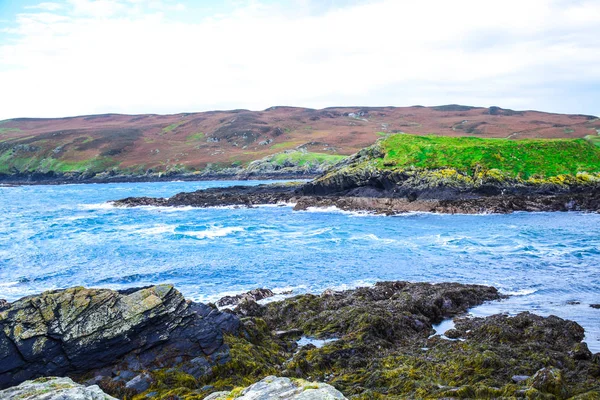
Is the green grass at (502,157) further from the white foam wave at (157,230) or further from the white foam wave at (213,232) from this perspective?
the white foam wave at (157,230)

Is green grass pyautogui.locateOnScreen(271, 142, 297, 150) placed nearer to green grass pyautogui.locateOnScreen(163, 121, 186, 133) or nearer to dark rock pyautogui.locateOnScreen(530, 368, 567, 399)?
green grass pyautogui.locateOnScreen(163, 121, 186, 133)

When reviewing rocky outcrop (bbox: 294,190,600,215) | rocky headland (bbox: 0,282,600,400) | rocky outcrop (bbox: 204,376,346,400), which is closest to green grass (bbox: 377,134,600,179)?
rocky outcrop (bbox: 294,190,600,215)

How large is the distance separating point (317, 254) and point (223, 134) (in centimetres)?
10208

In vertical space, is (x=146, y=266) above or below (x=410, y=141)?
below

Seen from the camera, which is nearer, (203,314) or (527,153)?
(203,314)

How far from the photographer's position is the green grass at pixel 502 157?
4569cm

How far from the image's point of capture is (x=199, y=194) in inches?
2309

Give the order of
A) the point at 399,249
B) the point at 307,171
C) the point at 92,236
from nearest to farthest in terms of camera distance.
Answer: the point at 399,249
the point at 92,236
the point at 307,171

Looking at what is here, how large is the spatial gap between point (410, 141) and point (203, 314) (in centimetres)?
4636

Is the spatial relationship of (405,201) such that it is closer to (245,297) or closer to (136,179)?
(245,297)

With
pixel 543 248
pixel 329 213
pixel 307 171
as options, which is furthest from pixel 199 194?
pixel 543 248

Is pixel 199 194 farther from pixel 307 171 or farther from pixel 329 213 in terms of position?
pixel 307 171

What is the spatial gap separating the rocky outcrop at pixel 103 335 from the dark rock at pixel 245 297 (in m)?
5.12

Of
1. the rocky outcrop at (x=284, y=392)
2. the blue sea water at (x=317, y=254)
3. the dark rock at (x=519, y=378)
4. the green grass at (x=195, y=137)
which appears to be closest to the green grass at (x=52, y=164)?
the green grass at (x=195, y=137)
